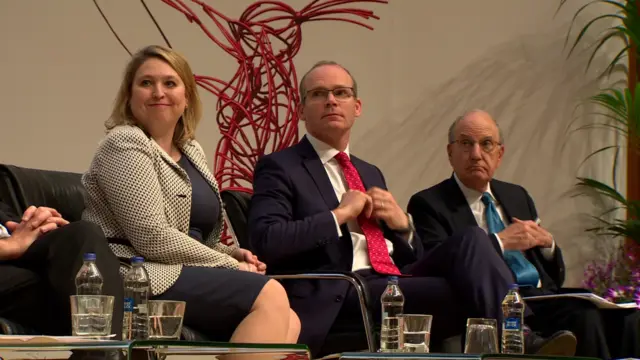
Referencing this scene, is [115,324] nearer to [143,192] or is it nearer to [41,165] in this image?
[143,192]

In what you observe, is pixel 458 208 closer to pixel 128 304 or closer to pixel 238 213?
pixel 238 213

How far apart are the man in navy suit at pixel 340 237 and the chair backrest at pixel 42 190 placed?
0.64 metres

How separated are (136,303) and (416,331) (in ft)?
2.45

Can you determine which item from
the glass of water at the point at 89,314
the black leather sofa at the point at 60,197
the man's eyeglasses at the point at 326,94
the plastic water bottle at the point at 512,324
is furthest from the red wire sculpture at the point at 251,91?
the glass of water at the point at 89,314

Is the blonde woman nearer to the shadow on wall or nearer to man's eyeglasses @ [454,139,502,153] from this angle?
man's eyeglasses @ [454,139,502,153]

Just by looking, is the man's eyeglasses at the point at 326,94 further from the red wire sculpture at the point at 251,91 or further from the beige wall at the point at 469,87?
the beige wall at the point at 469,87

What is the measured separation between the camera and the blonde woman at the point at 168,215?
3.01m

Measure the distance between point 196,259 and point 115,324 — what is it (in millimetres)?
513

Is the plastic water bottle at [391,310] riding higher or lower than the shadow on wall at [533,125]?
lower

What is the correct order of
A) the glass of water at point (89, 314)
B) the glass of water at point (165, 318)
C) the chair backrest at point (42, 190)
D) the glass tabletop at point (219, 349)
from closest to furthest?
the glass tabletop at point (219, 349), the glass of water at point (89, 314), the glass of water at point (165, 318), the chair backrest at point (42, 190)

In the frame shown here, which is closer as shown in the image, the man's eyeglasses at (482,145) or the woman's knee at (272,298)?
the woman's knee at (272,298)

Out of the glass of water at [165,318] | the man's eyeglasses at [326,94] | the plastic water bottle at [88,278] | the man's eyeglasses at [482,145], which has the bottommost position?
the glass of water at [165,318]

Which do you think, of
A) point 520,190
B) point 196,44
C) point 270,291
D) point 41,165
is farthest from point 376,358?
point 196,44

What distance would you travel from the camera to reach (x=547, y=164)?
601 cm
